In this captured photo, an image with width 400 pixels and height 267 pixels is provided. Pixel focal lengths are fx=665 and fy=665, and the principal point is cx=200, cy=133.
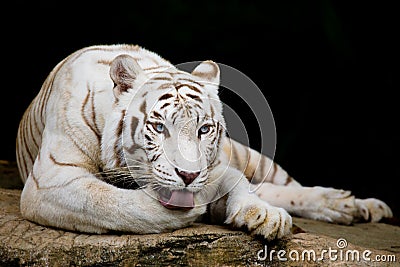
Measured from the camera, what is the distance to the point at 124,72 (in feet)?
7.41

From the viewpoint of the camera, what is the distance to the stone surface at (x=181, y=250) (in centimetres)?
206

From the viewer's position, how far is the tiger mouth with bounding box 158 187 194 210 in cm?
204

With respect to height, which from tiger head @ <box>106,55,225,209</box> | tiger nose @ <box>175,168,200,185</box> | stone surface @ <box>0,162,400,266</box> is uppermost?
tiger head @ <box>106,55,225,209</box>

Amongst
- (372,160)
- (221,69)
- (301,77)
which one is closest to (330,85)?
(301,77)

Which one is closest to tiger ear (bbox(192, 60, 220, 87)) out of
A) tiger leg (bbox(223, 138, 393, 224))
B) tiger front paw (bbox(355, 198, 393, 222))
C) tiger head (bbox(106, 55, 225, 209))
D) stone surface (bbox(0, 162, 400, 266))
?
tiger head (bbox(106, 55, 225, 209))

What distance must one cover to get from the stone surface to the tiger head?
13cm

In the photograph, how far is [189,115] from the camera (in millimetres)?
2111

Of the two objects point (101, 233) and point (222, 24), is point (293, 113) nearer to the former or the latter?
point (222, 24)

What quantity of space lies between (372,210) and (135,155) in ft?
4.44

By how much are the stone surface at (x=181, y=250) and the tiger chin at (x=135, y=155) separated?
0.13 feet

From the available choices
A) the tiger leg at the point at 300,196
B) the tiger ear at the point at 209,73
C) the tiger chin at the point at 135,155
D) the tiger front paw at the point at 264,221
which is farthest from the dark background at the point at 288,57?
the tiger front paw at the point at 264,221

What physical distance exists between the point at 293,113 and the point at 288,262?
84.7 inches

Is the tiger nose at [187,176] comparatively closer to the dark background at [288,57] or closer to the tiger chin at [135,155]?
the tiger chin at [135,155]

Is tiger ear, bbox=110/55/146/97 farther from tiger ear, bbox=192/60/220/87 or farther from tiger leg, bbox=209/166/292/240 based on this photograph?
tiger leg, bbox=209/166/292/240
